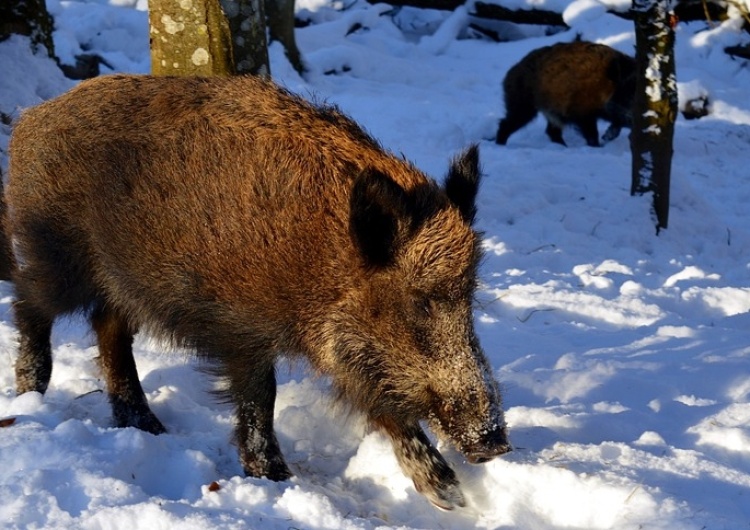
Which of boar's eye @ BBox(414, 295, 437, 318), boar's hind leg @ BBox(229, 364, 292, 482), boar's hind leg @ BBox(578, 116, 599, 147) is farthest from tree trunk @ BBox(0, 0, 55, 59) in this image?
boar's hind leg @ BBox(578, 116, 599, 147)

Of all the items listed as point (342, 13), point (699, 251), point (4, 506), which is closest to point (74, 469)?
point (4, 506)

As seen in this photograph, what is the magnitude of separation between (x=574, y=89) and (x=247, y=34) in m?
9.13

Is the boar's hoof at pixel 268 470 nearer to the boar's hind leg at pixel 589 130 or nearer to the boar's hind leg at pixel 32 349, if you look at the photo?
the boar's hind leg at pixel 32 349

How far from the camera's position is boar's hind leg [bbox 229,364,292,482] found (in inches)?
132

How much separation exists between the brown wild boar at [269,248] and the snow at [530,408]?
0.75 feet

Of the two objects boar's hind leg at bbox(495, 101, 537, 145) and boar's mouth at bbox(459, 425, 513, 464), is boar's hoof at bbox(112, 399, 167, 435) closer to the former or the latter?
boar's mouth at bbox(459, 425, 513, 464)

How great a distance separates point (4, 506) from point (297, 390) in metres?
1.62

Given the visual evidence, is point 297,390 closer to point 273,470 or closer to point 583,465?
point 273,470

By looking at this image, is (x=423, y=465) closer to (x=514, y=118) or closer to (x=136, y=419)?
(x=136, y=419)

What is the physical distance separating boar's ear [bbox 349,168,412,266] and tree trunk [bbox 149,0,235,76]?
6.38 feet

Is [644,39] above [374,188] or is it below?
below

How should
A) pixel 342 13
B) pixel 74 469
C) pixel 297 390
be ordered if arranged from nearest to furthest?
pixel 74 469 → pixel 297 390 → pixel 342 13

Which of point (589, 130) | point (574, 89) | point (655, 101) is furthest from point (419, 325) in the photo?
point (574, 89)

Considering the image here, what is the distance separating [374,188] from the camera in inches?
117
